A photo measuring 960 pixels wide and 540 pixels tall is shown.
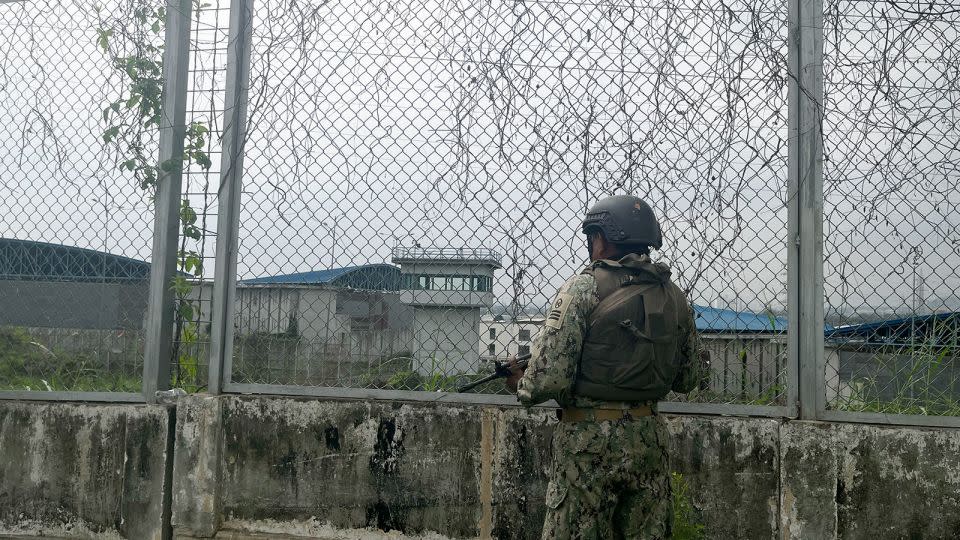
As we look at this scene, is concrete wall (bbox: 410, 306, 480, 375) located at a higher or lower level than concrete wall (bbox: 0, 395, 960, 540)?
higher

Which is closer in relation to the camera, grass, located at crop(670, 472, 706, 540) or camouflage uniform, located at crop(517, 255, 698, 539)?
camouflage uniform, located at crop(517, 255, 698, 539)

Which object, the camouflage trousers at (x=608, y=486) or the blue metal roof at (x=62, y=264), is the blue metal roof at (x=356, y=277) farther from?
the camouflage trousers at (x=608, y=486)

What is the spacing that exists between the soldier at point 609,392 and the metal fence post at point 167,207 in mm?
1770

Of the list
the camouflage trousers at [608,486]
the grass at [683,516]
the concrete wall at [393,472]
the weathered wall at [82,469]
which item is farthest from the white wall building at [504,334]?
the weathered wall at [82,469]

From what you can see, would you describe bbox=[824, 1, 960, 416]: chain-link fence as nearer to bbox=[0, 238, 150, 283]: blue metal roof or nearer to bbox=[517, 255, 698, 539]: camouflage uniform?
bbox=[517, 255, 698, 539]: camouflage uniform

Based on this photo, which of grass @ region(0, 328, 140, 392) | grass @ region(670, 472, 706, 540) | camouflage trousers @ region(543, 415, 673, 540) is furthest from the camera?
grass @ region(0, 328, 140, 392)

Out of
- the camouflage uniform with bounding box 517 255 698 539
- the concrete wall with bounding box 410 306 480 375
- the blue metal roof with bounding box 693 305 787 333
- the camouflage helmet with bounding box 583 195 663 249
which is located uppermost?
the camouflage helmet with bounding box 583 195 663 249

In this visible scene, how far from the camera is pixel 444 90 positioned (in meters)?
3.54

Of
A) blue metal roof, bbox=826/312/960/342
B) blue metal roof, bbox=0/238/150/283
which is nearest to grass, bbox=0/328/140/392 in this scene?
blue metal roof, bbox=0/238/150/283

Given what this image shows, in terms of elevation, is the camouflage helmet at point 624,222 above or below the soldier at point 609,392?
above

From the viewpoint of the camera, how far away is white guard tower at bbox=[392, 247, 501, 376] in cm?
348

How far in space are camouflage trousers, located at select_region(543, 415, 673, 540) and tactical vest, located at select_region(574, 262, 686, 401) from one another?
135 mm

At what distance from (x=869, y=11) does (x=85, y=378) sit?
3.88m

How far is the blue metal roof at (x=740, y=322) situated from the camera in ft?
11.0
